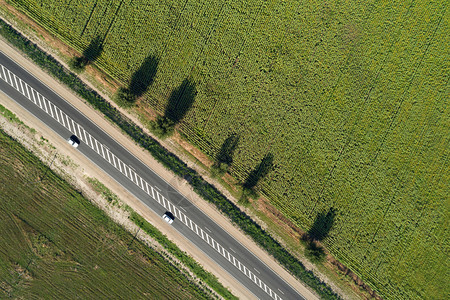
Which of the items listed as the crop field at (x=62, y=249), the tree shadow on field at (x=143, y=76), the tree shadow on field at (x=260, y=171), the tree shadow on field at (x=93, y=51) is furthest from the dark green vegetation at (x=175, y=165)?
the crop field at (x=62, y=249)

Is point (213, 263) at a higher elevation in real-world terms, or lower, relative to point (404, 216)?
lower

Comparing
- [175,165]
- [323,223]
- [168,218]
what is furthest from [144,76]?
[323,223]

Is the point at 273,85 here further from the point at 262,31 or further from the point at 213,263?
the point at 213,263

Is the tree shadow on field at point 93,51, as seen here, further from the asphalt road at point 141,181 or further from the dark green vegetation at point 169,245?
the dark green vegetation at point 169,245

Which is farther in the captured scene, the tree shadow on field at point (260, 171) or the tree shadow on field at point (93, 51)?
→ the tree shadow on field at point (260, 171)

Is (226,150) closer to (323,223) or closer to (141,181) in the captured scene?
(141,181)

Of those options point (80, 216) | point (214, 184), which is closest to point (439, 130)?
point (214, 184)
